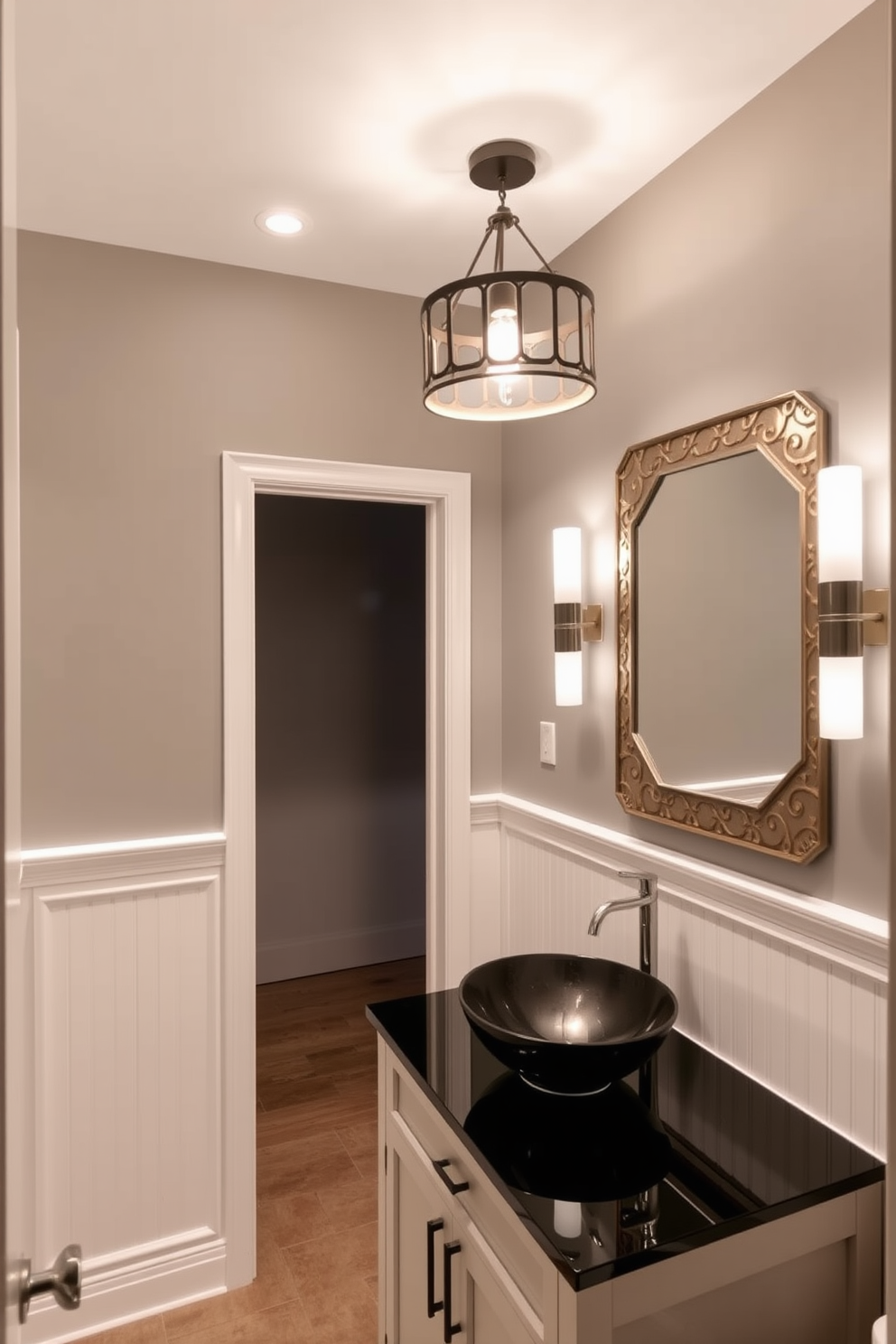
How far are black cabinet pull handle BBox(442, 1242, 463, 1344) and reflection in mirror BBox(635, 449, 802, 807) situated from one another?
93cm

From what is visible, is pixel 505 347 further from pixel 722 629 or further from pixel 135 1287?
pixel 135 1287

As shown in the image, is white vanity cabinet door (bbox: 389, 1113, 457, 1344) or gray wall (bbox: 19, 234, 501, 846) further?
gray wall (bbox: 19, 234, 501, 846)

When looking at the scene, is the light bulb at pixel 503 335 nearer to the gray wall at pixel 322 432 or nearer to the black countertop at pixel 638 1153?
the gray wall at pixel 322 432

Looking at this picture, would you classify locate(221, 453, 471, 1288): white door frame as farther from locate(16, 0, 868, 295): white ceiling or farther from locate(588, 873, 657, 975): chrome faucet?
locate(588, 873, 657, 975): chrome faucet

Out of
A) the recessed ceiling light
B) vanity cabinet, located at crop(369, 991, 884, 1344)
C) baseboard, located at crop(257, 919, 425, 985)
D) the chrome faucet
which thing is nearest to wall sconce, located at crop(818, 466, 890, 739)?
the chrome faucet

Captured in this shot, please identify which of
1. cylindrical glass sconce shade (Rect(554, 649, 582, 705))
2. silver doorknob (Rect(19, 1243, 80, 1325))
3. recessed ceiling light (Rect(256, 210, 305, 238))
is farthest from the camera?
cylindrical glass sconce shade (Rect(554, 649, 582, 705))

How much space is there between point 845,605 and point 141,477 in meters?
1.64

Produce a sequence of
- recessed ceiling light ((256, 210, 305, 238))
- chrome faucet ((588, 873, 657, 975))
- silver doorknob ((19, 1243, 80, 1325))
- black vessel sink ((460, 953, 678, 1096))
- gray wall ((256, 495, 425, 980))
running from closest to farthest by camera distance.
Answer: silver doorknob ((19, 1243, 80, 1325))
black vessel sink ((460, 953, 678, 1096))
chrome faucet ((588, 873, 657, 975))
recessed ceiling light ((256, 210, 305, 238))
gray wall ((256, 495, 425, 980))

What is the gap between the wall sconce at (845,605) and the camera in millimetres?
1386

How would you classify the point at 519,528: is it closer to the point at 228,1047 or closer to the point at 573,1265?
the point at 228,1047

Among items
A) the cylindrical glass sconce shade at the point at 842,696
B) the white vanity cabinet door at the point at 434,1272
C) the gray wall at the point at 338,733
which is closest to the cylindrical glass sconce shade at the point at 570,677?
the cylindrical glass sconce shade at the point at 842,696

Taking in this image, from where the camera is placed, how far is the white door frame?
227cm

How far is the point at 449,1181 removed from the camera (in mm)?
1492

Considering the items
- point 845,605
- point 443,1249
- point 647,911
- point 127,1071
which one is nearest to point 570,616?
point 647,911
